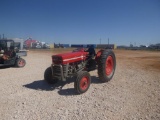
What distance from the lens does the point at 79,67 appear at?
7332mm

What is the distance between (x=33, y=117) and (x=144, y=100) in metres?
3.36

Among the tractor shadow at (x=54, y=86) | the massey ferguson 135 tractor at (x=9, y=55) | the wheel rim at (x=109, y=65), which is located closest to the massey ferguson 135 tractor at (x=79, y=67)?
the wheel rim at (x=109, y=65)

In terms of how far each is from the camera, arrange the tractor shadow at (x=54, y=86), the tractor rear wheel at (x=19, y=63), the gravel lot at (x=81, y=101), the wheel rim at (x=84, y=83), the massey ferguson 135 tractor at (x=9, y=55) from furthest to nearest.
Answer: the tractor rear wheel at (x=19, y=63) → the massey ferguson 135 tractor at (x=9, y=55) → the tractor shadow at (x=54, y=86) → the wheel rim at (x=84, y=83) → the gravel lot at (x=81, y=101)

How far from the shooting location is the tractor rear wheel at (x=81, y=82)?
6.17 m

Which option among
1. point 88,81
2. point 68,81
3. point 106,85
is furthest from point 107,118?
point 68,81

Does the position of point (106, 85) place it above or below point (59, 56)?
below

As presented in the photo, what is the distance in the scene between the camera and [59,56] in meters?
6.66

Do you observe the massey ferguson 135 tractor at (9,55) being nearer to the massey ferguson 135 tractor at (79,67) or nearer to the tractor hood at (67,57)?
the massey ferguson 135 tractor at (79,67)

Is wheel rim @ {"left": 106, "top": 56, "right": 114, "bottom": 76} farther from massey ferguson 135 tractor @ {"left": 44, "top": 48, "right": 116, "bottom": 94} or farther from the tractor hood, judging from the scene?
the tractor hood

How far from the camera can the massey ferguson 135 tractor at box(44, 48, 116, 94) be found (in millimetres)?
6475

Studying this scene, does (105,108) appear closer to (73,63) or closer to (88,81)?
(88,81)

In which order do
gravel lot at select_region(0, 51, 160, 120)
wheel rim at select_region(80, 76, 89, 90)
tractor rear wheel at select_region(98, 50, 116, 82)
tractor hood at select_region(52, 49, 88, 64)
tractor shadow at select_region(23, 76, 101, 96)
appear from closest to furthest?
gravel lot at select_region(0, 51, 160, 120)
wheel rim at select_region(80, 76, 89, 90)
tractor shadow at select_region(23, 76, 101, 96)
tractor hood at select_region(52, 49, 88, 64)
tractor rear wheel at select_region(98, 50, 116, 82)

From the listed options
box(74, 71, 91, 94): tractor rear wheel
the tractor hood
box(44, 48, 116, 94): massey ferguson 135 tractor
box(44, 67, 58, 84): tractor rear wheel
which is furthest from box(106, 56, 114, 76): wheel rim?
box(44, 67, 58, 84): tractor rear wheel

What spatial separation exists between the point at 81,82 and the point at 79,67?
3.57 ft
